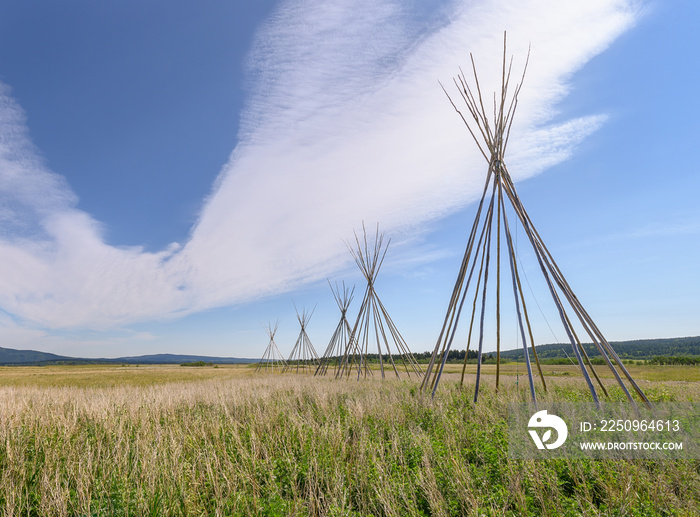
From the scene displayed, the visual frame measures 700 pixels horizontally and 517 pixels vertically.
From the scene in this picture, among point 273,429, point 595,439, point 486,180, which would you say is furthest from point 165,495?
point 486,180

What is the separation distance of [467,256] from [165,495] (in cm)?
549

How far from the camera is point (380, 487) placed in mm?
2547

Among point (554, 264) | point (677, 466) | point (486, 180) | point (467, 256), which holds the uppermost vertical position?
point (486, 180)

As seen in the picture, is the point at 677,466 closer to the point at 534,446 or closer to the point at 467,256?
the point at 534,446
